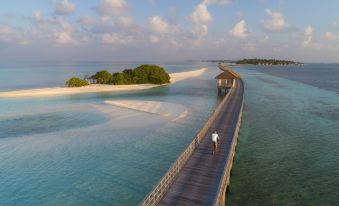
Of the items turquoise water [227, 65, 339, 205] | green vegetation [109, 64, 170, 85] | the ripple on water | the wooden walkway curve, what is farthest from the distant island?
the wooden walkway curve

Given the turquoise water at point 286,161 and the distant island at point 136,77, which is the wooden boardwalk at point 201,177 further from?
the distant island at point 136,77

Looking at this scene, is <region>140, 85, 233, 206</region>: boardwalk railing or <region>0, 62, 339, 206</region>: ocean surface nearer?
<region>140, 85, 233, 206</region>: boardwalk railing

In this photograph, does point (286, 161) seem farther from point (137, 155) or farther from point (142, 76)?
point (142, 76)

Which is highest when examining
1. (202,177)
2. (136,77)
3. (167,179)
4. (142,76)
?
(142,76)

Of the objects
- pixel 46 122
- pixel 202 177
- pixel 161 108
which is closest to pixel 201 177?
pixel 202 177

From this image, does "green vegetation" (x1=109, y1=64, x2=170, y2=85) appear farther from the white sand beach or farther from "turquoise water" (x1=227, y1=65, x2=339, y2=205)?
"turquoise water" (x1=227, y1=65, x2=339, y2=205)

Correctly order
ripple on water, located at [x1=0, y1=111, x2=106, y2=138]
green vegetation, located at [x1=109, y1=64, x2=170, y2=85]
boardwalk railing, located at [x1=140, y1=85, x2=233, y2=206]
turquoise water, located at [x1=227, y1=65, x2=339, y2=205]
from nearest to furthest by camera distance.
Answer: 1. boardwalk railing, located at [x1=140, y1=85, x2=233, y2=206]
2. turquoise water, located at [x1=227, y1=65, x2=339, y2=205]
3. ripple on water, located at [x1=0, y1=111, x2=106, y2=138]
4. green vegetation, located at [x1=109, y1=64, x2=170, y2=85]

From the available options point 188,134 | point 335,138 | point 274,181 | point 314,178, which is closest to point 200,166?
point 274,181

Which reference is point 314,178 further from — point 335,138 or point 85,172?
point 85,172

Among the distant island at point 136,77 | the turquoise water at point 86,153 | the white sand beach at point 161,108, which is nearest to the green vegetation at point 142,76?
the distant island at point 136,77
